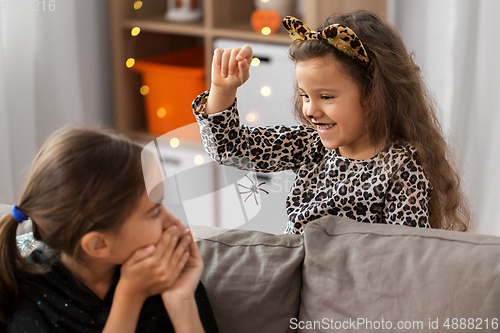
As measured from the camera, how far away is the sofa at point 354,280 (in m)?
0.86

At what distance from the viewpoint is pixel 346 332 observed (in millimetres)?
903

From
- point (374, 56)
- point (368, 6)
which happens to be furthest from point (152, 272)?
point (368, 6)

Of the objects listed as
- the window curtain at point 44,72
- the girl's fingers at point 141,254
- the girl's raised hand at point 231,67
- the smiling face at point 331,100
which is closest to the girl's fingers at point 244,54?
the girl's raised hand at point 231,67

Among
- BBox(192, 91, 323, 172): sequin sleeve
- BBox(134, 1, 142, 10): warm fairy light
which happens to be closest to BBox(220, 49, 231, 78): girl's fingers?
BBox(192, 91, 323, 172): sequin sleeve

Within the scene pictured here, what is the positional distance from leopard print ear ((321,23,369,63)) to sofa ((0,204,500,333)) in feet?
1.13

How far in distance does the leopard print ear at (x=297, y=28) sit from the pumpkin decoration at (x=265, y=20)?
0.81 m

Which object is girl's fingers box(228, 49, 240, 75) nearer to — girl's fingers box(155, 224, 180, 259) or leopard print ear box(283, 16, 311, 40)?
leopard print ear box(283, 16, 311, 40)

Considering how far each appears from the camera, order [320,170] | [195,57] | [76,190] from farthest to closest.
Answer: [195,57] → [320,170] → [76,190]

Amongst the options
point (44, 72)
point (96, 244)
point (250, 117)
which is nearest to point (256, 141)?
point (250, 117)

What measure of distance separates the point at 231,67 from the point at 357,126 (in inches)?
11.7

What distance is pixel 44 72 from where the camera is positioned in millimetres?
2258

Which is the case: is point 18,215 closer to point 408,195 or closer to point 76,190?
point 76,190

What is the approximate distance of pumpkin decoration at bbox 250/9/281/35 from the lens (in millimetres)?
2051

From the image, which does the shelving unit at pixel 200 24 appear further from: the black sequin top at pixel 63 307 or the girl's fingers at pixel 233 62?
the black sequin top at pixel 63 307
